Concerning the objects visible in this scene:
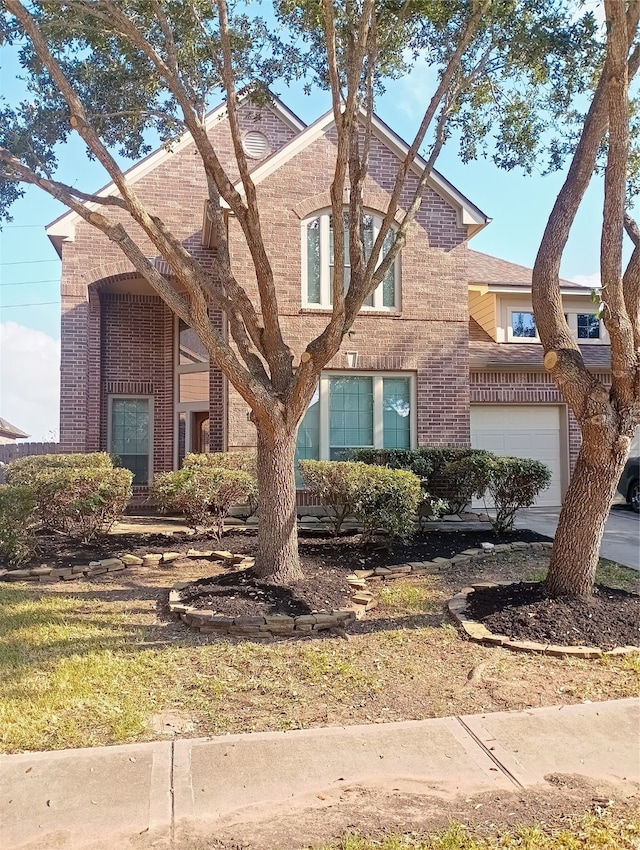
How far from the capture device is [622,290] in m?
5.31

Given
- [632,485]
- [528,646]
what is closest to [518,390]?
[632,485]

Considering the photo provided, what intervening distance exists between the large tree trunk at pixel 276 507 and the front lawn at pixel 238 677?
1014 mm

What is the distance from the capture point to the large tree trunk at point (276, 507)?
6.39 meters

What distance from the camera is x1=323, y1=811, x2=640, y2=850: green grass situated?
2701 mm

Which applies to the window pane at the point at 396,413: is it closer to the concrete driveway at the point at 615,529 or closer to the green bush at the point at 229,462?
the concrete driveway at the point at 615,529

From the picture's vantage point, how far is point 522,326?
615 inches

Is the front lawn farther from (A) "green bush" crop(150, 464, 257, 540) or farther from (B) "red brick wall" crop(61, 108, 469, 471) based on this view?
(B) "red brick wall" crop(61, 108, 469, 471)

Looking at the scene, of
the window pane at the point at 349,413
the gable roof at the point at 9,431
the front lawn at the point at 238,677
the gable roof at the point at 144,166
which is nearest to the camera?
the front lawn at the point at 238,677

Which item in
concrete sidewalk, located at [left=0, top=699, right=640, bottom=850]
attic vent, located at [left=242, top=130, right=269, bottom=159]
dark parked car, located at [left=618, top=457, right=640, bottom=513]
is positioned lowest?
concrete sidewalk, located at [left=0, top=699, right=640, bottom=850]

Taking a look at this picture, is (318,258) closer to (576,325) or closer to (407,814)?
(576,325)

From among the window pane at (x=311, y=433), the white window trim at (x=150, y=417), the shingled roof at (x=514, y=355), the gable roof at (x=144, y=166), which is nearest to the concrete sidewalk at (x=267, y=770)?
the window pane at (x=311, y=433)

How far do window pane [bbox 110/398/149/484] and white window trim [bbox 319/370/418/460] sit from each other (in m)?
5.09

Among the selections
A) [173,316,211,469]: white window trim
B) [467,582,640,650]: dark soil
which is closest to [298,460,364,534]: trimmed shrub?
[467,582,640,650]: dark soil

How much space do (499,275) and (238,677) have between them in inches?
538
